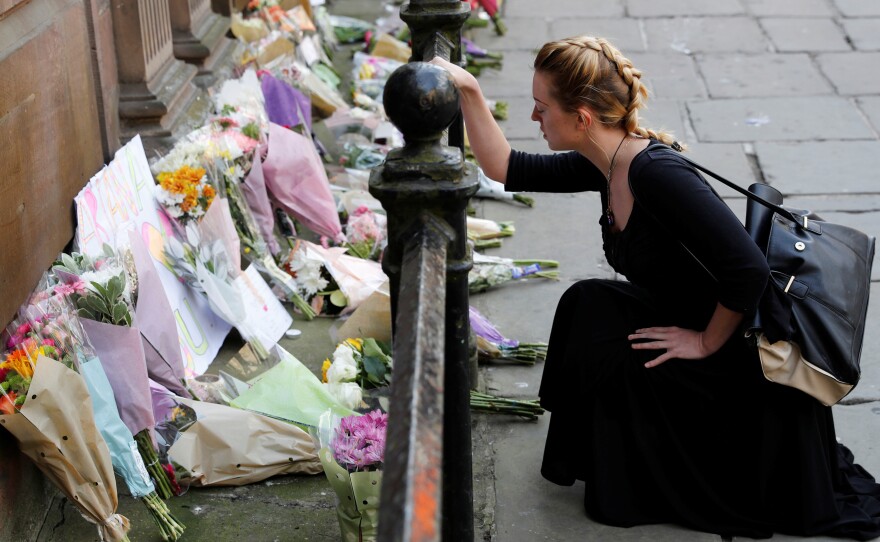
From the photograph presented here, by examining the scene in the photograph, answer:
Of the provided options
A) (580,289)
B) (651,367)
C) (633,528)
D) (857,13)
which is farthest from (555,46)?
(857,13)

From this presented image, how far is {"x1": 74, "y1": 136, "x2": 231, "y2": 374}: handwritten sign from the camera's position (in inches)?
124

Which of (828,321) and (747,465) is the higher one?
(828,321)

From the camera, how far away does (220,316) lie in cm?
352

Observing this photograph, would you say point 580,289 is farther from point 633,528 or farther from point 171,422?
point 171,422

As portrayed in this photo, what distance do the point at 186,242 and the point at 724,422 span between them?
2.05m

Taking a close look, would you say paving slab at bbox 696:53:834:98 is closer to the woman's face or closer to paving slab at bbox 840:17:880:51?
paving slab at bbox 840:17:880:51

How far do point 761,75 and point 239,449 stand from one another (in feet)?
16.8

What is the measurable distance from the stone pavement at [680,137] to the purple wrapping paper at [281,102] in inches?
41.2

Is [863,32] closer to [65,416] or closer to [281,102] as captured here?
[281,102]

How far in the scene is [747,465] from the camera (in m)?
2.54

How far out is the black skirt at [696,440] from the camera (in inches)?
97.3

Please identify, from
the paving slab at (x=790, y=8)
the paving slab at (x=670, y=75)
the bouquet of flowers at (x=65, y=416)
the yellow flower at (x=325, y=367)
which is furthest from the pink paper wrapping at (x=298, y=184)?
the paving slab at (x=790, y=8)

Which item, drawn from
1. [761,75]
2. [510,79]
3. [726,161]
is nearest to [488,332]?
[726,161]

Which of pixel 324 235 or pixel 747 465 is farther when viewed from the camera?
pixel 324 235
